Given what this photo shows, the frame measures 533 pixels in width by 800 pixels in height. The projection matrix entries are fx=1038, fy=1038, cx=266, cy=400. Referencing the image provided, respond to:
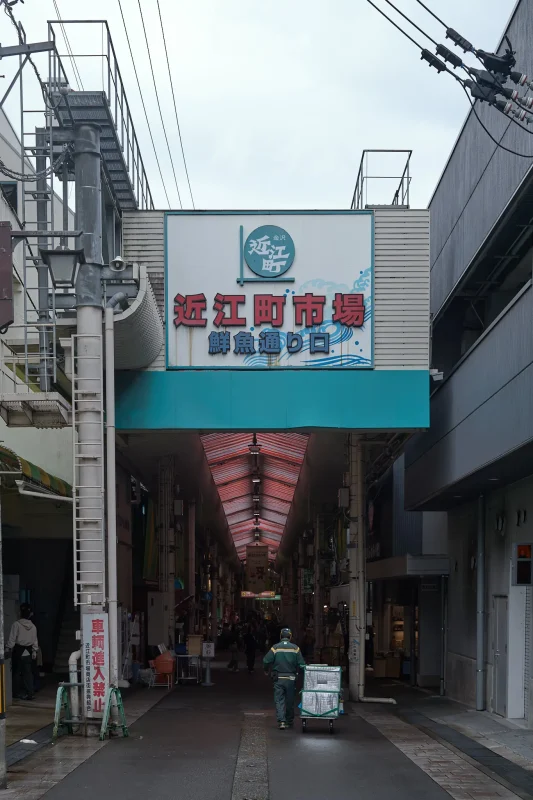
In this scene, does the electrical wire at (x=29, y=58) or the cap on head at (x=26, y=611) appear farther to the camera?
the cap on head at (x=26, y=611)

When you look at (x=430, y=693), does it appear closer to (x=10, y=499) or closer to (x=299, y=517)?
(x=10, y=499)

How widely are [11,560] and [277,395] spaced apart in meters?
8.98

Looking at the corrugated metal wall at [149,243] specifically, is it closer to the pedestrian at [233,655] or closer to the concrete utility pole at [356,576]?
the concrete utility pole at [356,576]

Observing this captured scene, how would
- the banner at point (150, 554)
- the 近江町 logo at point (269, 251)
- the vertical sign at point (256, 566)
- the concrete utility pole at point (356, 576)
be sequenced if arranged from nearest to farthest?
1. the 近江町 logo at point (269, 251)
2. the concrete utility pole at point (356, 576)
3. the banner at point (150, 554)
4. the vertical sign at point (256, 566)

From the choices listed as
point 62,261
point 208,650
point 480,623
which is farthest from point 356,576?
point 62,261

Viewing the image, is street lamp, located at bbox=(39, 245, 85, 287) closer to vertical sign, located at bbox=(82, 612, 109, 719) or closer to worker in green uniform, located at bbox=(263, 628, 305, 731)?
vertical sign, located at bbox=(82, 612, 109, 719)

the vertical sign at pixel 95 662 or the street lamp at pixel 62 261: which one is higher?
the street lamp at pixel 62 261

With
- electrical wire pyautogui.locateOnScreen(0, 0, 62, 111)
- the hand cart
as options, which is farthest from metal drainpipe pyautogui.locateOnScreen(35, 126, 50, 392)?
the hand cart

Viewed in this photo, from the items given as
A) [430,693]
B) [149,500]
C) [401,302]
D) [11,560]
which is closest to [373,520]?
[149,500]

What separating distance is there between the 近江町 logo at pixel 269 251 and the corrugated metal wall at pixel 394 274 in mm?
1677

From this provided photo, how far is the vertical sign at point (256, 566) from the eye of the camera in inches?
2731

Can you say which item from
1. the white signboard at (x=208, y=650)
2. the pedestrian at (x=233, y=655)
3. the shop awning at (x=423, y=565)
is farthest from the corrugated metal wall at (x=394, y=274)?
the pedestrian at (x=233, y=655)

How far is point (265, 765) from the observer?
12.2m

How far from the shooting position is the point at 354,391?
1975 centimetres
